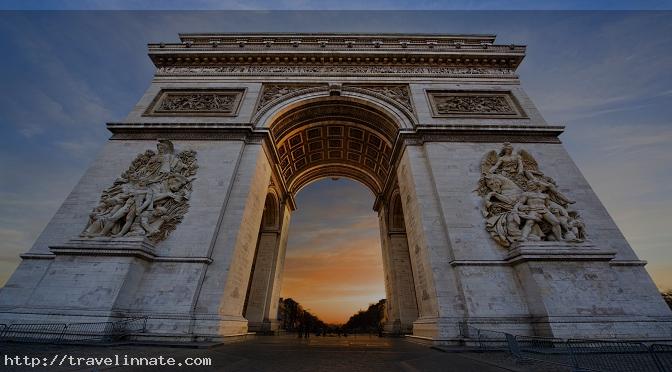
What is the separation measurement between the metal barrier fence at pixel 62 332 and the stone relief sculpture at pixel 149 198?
8.07ft

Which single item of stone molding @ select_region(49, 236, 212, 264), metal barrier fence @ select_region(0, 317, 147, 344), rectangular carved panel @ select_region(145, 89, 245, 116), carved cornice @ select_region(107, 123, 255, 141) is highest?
rectangular carved panel @ select_region(145, 89, 245, 116)

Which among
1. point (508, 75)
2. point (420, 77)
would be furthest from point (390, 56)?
point (508, 75)

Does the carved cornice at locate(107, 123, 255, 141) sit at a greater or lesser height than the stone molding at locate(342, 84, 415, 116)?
lesser

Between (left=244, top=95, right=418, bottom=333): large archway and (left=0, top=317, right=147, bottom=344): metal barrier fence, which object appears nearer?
(left=0, top=317, right=147, bottom=344): metal barrier fence

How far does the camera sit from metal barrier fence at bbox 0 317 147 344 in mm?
6238

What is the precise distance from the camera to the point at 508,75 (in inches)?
542

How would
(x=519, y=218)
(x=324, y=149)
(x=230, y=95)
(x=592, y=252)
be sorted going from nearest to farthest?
(x=592, y=252), (x=519, y=218), (x=230, y=95), (x=324, y=149)

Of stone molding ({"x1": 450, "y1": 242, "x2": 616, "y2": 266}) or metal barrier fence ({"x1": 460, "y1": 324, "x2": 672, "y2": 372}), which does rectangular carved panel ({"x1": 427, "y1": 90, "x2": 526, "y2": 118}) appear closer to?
stone molding ({"x1": 450, "y1": 242, "x2": 616, "y2": 266})

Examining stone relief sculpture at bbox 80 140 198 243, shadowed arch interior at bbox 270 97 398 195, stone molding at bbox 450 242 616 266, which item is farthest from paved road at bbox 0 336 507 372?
shadowed arch interior at bbox 270 97 398 195

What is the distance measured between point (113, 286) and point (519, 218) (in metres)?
11.9

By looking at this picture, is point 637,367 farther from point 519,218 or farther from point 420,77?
point 420,77

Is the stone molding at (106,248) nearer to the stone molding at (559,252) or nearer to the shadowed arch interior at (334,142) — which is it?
the shadowed arch interior at (334,142)

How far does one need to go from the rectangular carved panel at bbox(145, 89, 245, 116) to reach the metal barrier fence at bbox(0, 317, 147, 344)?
8635 millimetres

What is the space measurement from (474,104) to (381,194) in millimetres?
7149
